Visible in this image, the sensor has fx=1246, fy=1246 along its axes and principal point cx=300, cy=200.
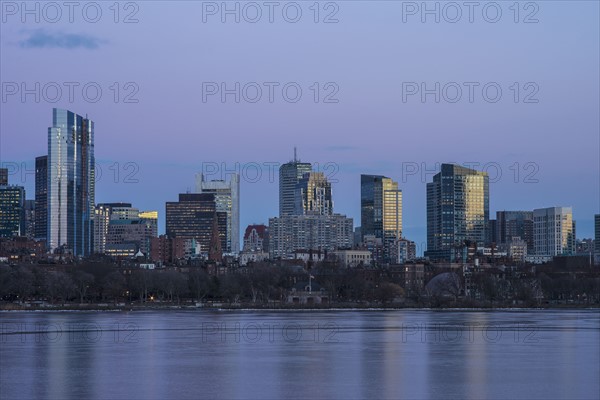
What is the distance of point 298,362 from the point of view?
2079 inches

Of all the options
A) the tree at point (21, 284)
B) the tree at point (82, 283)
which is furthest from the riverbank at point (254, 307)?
the tree at point (82, 283)

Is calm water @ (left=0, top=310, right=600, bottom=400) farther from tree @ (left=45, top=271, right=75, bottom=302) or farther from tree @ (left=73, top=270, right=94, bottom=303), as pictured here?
tree @ (left=73, top=270, right=94, bottom=303)

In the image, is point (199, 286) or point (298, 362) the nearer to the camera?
point (298, 362)

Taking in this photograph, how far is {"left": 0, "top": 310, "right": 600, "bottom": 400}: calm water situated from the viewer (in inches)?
1666

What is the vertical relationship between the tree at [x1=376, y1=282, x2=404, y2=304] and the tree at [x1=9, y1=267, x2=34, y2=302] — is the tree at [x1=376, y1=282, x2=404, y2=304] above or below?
below

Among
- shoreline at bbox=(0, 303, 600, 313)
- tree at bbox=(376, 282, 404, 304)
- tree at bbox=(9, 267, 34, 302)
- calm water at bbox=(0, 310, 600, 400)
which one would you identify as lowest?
calm water at bbox=(0, 310, 600, 400)

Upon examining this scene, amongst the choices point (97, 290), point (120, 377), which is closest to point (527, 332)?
point (120, 377)

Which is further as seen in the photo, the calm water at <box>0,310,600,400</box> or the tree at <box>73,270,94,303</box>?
the tree at <box>73,270,94,303</box>

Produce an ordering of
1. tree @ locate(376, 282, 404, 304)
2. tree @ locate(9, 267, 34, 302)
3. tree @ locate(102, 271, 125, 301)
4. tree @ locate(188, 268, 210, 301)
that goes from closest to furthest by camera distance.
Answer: tree @ locate(9, 267, 34, 302) → tree @ locate(376, 282, 404, 304) → tree @ locate(102, 271, 125, 301) → tree @ locate(188, 268, 210, 301)

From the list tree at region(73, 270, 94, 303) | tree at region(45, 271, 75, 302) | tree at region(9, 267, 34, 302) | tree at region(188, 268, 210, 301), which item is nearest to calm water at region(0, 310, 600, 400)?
tree at region(45, 271, 75, 302)

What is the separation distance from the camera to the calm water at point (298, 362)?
42.3m

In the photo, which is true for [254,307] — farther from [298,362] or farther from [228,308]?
[298,362]

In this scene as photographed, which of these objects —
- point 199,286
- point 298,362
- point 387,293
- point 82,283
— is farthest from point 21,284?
point 298,362

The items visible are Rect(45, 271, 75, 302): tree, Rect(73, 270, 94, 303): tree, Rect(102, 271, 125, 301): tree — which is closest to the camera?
Rect(45, 271, 75, 302): tree
